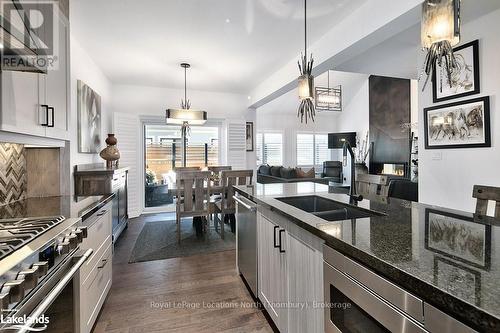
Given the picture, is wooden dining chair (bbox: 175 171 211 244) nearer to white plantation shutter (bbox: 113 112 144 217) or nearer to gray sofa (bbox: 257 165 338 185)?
white plantation shutter (bbox: 113 112 144 217)

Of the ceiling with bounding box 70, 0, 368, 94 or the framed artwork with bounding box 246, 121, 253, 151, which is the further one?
the framed artwork with bounding box 246, 121, 253, 151

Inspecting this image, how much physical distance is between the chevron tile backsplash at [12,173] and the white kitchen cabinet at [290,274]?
1.87 meters

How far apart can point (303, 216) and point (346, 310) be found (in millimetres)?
469

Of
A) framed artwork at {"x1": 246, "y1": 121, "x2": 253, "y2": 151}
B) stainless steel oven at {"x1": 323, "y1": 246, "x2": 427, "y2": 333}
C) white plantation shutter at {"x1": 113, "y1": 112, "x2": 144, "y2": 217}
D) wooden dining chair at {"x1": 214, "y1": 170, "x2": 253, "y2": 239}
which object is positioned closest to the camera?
stainless steel oven at {"x1": 323, "y1": 246, "x2": 427, "y2": 333}

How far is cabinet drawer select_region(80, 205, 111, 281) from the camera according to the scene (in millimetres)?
1586

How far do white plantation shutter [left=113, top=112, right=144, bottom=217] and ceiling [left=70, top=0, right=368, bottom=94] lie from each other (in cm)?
94

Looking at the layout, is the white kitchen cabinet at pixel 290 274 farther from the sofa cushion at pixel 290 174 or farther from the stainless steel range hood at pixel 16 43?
the sofa cushion at pixel 290 174

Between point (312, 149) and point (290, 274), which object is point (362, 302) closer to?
point (290, 274)

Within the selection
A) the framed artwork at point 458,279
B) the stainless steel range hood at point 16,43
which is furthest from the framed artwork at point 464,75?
the stainless steel range hood at point 16,43

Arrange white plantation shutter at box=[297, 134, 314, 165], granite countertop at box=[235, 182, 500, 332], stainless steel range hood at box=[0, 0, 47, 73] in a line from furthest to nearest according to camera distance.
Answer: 1. white plantation shutter at box=[297, 134, 314, 165]
2. stainless steel range hood at box=[0, 0, 47, 73]
3. granite countertop at box=[235, 182, 500, 332]

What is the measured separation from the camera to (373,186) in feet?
7.42

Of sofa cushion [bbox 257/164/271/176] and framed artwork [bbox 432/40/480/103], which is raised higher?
framed artwork [bbox 432/40/480/103]

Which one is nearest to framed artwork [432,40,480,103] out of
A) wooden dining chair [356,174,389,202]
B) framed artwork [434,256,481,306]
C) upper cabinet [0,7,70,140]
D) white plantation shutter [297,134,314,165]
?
wooden dining chair [356,174,389,202]

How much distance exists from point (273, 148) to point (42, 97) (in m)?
8.23
